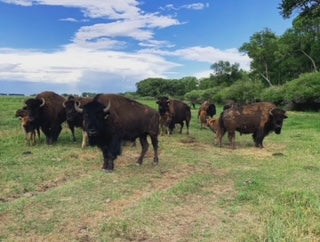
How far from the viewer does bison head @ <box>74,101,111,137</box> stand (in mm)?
11211

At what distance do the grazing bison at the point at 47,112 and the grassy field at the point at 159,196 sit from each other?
0.91 meters

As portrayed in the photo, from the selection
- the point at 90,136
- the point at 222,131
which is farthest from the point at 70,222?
the point at 222,131

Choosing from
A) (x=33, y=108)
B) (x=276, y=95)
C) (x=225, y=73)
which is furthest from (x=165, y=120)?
(x=225, y=73)

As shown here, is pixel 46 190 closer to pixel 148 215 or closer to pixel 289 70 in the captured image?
→ pixel 148 215

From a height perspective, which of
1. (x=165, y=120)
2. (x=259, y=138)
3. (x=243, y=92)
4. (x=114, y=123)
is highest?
(x=243, y=92)

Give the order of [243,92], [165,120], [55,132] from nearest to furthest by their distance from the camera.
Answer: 1. [55,132]
2. [165,120]
3. [243,92]

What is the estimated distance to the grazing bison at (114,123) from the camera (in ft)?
37.1

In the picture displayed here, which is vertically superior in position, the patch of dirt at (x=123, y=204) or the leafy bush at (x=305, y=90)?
the leafy bush at (x=305, y=90)

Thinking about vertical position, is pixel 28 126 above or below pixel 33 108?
below

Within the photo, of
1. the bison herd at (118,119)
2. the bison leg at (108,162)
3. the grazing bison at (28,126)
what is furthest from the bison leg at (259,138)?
the grazing bison at (28,126)

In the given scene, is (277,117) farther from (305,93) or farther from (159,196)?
(305,93)

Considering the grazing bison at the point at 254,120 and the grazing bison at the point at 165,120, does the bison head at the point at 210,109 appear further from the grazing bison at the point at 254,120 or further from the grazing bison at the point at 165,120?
the grazing bison at the point at 254,120

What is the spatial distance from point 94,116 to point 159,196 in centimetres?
314

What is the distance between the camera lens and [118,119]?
12031mm
